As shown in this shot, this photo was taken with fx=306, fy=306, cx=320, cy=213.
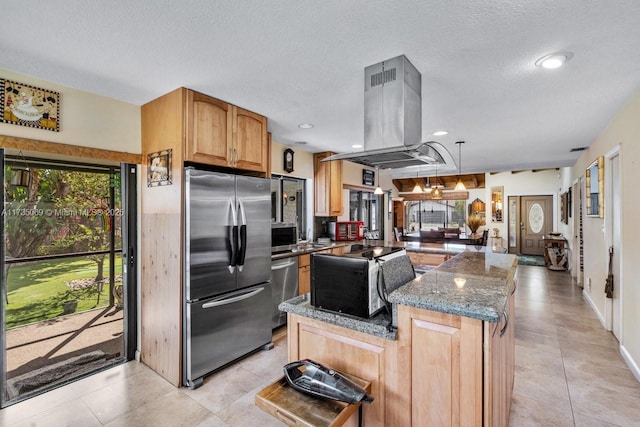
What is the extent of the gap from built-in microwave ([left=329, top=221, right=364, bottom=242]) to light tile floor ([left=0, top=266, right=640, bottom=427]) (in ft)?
7.51

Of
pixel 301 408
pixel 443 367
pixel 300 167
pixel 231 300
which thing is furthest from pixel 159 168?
pixel 443 367

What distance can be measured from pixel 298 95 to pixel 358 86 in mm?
542

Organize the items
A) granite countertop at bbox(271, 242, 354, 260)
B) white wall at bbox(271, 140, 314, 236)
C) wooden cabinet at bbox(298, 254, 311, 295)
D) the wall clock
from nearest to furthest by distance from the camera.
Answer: granite countertop at bbox(271, 242, 354, 260), wooden cabinet at bbox(298, 254, 311, 295), white wall at bbox(271, 140, 314, 236), the wall clock

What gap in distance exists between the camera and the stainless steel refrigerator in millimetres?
2492

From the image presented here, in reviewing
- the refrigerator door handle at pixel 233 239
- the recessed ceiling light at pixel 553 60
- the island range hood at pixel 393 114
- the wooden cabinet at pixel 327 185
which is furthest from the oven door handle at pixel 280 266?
the recessed ceiling light at pixel 553 60

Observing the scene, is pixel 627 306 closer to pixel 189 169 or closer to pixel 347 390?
pixel 347 390

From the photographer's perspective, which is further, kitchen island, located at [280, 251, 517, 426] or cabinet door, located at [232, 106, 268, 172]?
cabinet door, located at [232, 106, 268, 172]

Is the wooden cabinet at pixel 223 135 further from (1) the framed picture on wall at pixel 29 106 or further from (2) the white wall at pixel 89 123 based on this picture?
(1) the framed picture on wall at pixel 29 106

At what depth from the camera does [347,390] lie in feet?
4.32

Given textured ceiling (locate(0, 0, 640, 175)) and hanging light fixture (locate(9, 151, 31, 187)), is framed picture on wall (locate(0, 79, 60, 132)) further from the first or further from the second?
hanging light fixture (locate(9, 151, 31, 187))

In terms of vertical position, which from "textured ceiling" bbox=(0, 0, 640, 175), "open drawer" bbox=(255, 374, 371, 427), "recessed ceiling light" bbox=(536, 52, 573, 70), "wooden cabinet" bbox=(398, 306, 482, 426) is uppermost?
"textured ceiling" bbox=(0, 0, 640, 175)

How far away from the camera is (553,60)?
201 cm

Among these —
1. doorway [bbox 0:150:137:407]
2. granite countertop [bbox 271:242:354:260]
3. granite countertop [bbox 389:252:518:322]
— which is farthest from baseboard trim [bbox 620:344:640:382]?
doorway [bbox 0:150:137:407]

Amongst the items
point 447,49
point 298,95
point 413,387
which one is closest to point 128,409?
point 413,387
